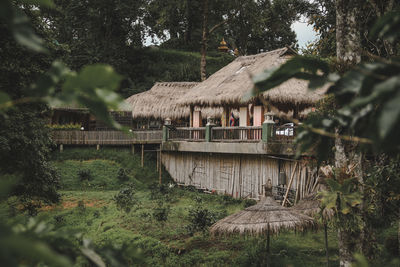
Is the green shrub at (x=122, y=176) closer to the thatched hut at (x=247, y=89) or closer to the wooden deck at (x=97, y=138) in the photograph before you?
the wooden deck at (x=97, y=138)

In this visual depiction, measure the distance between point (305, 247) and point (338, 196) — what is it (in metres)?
4.99

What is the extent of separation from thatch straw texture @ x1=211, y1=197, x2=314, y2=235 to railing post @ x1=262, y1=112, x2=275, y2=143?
4.28 m

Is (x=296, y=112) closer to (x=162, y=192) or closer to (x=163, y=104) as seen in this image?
(x=162, y=192)

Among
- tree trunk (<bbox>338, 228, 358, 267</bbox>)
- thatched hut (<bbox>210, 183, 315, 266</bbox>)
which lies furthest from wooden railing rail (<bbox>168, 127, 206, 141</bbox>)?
tree trunk (<bbox>338, 228, 358, 267</bbox>)

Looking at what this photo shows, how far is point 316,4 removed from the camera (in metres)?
12.3

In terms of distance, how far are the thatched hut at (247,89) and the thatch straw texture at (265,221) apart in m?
5.45

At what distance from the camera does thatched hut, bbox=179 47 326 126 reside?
43.0 feet

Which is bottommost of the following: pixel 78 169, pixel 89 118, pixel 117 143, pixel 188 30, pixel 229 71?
pixel 78 169

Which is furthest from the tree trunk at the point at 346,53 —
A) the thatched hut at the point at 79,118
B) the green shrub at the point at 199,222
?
the thatched hut at the point at 79,118

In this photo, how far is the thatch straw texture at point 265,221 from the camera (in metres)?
6.99

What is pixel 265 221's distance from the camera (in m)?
7.08

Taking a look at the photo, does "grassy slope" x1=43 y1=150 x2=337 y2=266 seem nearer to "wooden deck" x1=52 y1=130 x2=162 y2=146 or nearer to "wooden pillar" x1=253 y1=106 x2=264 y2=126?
"wooden pillar" x1=253 y1=106 x2=264 y2=126

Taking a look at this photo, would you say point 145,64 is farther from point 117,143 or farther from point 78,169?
point 78,169

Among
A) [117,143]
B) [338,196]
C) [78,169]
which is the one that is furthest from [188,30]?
[338,196]
